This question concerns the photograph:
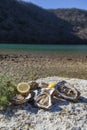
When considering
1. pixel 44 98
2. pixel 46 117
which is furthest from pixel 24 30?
pixel 46 117

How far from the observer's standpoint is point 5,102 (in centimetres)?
1190

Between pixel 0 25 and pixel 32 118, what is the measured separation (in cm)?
15387

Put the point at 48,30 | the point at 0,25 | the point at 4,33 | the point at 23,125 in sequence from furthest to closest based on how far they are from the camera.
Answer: the point at 48,30 → the point at 0,25 → the point at 4,33 → the point at 23,125

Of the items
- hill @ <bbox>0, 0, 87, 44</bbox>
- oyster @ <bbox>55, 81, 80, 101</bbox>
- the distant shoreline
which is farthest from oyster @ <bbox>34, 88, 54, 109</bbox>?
hill @ <bbox>0, 0, 87, 44</bbox>

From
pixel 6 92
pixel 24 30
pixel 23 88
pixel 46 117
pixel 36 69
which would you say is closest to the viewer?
pixel 46 117

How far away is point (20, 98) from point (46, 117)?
108cm

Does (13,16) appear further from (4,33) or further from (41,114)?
(41,114)

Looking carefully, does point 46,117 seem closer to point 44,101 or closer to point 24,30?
point 44,101

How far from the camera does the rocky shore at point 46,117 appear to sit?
11.4 meters

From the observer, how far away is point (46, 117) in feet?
38.5

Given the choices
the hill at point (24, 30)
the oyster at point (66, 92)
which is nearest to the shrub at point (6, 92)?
the oyster at point (66, 92)

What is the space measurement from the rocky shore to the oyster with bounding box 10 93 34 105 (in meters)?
0.13

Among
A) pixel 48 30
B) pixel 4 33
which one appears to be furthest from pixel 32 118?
pixel 48 30

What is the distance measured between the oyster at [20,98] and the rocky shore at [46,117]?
0.43 feet
